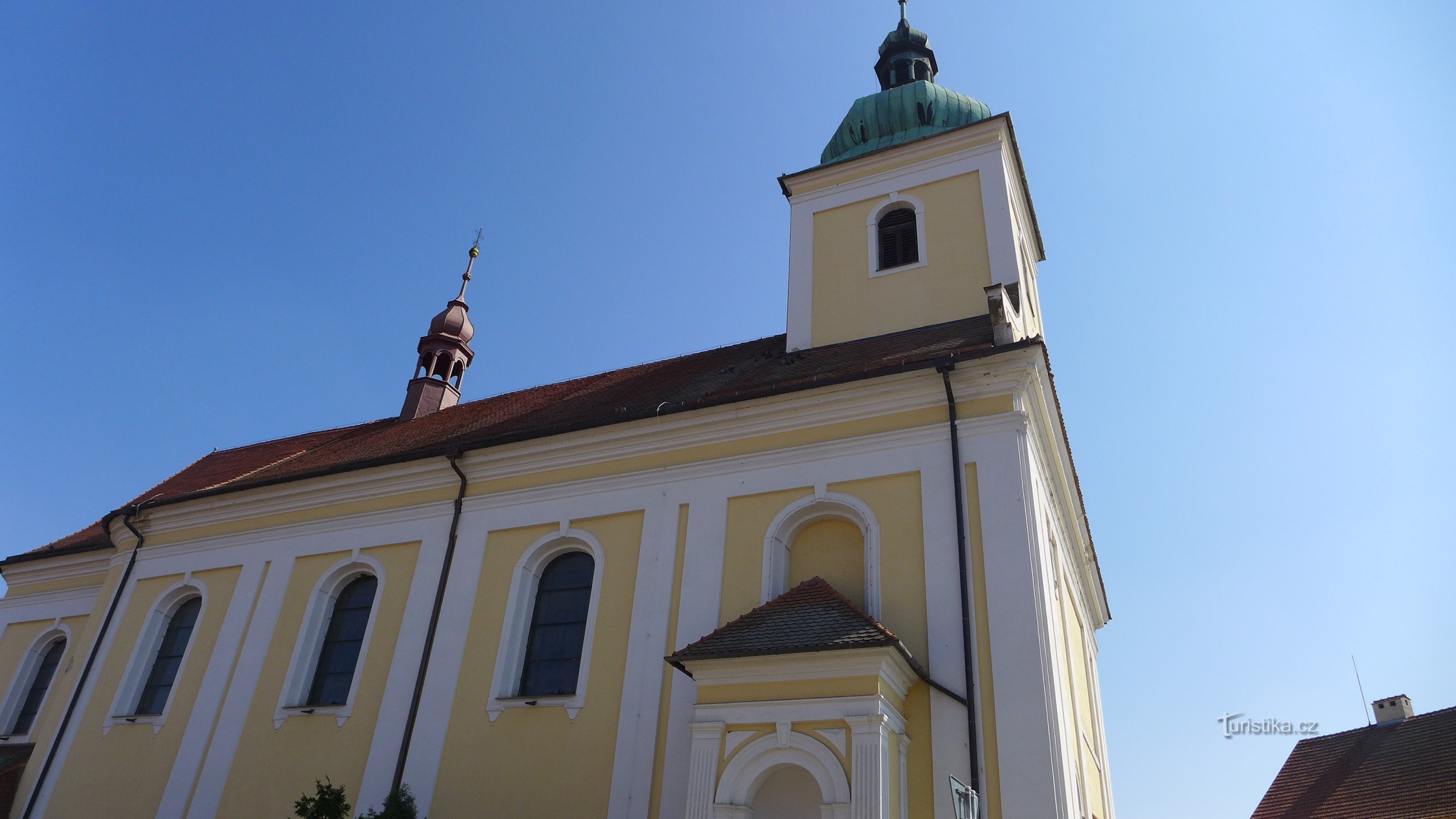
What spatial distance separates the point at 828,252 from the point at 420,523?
26.4 ft

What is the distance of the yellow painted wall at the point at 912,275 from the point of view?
1429 cm

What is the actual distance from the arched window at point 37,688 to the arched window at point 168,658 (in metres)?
3.93

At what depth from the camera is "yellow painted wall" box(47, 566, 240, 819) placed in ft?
44.8

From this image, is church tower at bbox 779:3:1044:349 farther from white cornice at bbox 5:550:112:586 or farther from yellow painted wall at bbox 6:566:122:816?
white cornice at bbox 5:550:112:586

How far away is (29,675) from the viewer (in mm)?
18312

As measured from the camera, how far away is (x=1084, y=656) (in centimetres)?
1526

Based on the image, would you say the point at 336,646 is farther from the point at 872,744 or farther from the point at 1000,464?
the point at 1000,464

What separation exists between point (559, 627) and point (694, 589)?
2.28m

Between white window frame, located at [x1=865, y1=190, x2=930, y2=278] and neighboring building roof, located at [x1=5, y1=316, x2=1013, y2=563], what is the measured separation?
138 centimetres

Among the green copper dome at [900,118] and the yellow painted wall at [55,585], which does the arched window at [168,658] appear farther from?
the green copper dome at [900,118]

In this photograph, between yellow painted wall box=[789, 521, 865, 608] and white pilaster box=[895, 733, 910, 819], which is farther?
yellow painted wall box=[789, 521, 865, 608]

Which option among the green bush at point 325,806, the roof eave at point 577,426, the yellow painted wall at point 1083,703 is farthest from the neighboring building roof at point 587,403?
the green bush at point 325,806

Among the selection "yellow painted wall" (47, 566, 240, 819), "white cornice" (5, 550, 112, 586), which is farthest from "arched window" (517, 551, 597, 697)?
"white cornice" (5, 550, 112, 586)

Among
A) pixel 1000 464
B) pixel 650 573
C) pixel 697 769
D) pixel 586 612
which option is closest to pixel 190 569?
pixel 586 612
